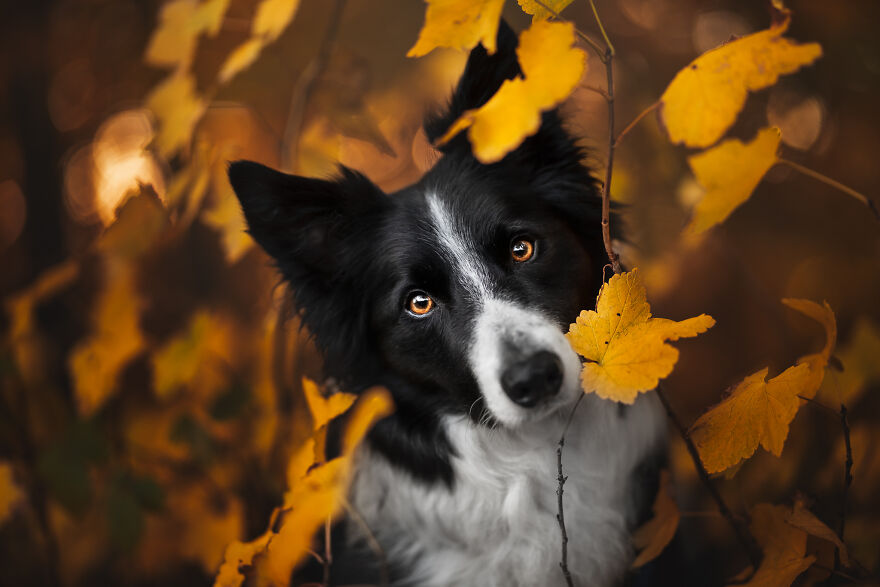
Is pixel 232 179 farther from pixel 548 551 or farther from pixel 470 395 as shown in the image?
pixel 548 551

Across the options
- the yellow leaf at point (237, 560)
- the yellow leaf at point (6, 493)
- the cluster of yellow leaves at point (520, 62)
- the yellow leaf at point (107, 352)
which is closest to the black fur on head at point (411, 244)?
the cluster of yellow leaves at point (520, 62)

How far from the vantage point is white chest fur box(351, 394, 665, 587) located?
195 centimetres

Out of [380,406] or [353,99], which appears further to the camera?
[353,99]

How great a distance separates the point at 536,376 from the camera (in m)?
1.55

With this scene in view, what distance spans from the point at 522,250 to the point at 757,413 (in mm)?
807

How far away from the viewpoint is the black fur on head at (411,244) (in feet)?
5.93

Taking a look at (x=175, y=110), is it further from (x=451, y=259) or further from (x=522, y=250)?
(x=522, y=250)

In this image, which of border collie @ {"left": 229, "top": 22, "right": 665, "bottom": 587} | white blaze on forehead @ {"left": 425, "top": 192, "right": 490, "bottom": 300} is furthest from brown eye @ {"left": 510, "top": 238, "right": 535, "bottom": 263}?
white blaze on forehead @ {"left": 425, "top": 192, "right": 490, "bottom": 300}

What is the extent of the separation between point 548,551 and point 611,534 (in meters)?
0.22

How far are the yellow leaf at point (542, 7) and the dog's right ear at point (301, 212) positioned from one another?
2.88ft

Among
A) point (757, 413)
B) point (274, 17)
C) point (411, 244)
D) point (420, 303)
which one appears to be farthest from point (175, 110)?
point (757, 413)

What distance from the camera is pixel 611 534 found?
1972 millimetres

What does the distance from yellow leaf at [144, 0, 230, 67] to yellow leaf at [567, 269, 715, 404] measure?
1.46 m

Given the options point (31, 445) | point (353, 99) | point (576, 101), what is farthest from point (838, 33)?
point (31, 445)
